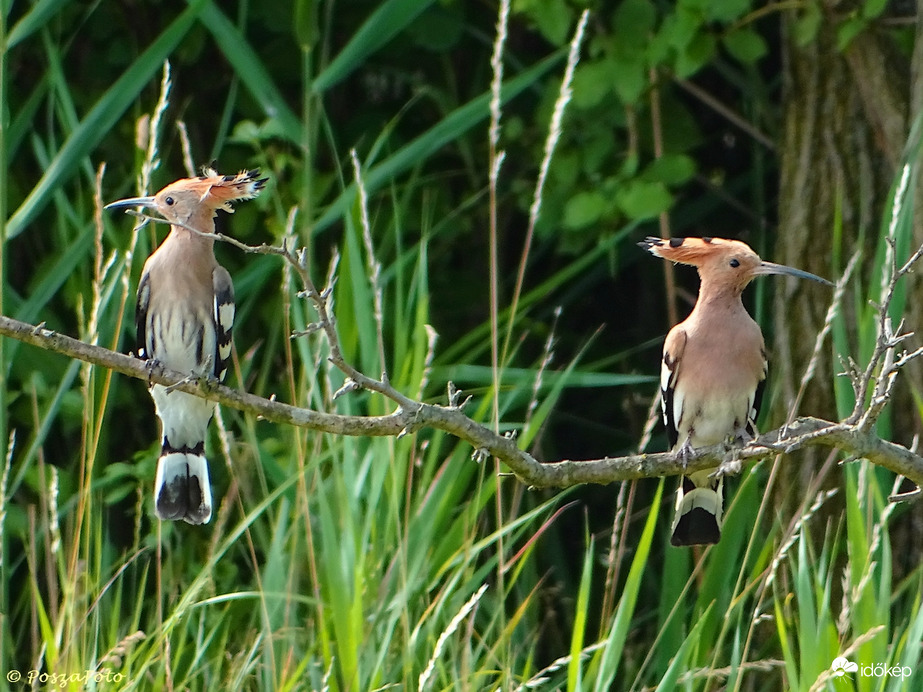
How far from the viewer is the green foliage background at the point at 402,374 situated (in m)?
2.73

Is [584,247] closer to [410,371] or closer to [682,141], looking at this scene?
[682,141]

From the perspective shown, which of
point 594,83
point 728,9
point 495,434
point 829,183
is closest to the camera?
point 495,434

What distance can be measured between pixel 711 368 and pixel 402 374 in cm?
76

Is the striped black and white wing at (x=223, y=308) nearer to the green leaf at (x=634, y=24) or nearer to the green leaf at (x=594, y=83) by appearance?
the green leaf at (x=594, y=83)

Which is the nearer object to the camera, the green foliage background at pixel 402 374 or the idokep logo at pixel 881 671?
the idokep logo at pixel 881 671

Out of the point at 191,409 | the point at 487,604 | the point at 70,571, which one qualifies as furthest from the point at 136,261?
the point at 487,604

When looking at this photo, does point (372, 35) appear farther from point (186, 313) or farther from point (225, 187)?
point (186, 313)

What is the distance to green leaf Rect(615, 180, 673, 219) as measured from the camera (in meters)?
3.75

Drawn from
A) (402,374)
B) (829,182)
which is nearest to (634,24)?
(829,182)

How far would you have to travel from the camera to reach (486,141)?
4766mm

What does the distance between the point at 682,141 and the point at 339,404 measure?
167 cm

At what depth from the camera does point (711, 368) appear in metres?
3.18

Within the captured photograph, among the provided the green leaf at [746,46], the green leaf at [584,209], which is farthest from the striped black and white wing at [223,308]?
the green leaf at [746,46]

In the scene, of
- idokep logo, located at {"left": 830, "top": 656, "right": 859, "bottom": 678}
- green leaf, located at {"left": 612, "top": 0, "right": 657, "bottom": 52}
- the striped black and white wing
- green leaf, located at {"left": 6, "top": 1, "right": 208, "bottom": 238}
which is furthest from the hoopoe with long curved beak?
idokep logo, located at {"left": 830, "top": 656, "right": 859, "bottom": 678}
